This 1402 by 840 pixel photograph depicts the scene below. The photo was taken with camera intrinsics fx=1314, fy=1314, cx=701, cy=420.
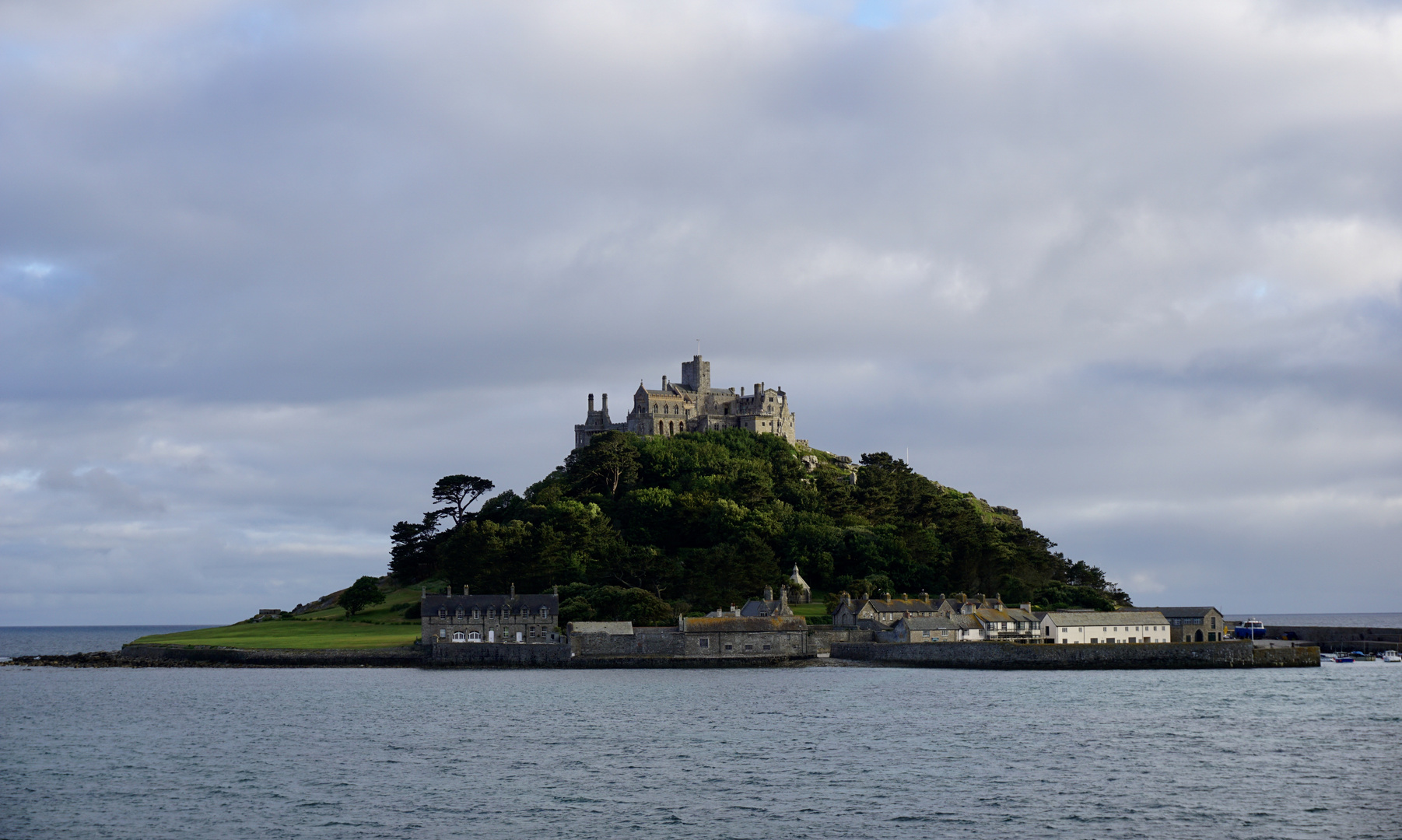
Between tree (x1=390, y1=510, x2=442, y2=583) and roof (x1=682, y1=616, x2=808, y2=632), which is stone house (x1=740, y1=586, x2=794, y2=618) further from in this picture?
tree (x1=390, y1=510, x2=442, y2=583)

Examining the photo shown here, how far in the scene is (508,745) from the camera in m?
43.0

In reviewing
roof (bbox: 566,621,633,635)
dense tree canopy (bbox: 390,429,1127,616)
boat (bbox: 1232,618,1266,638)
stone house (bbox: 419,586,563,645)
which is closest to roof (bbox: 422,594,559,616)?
stone house (bbox: 419,586,563,645)

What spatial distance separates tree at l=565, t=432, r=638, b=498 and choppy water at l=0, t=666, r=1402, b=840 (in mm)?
46890

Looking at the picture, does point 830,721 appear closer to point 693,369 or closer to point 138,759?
point 138,759

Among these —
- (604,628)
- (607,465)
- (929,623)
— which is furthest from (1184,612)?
(607,465)

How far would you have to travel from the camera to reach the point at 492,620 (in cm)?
8356

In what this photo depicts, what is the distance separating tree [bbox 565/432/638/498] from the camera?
112375 millimetres

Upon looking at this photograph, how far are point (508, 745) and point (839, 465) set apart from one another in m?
97.0

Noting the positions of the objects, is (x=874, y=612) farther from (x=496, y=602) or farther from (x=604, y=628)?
(x=496, y=602)

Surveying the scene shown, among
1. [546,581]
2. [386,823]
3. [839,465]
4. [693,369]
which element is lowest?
[386,823]

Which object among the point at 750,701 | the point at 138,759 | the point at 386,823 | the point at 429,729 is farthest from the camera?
A: the point at 750,701

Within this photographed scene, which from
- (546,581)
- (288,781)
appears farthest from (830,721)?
(546,581)

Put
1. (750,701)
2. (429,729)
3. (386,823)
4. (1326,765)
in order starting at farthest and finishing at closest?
(750,701), (429,729), (1326,765), (386,823)

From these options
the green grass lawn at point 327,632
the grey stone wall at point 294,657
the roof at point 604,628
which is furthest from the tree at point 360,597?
the roof at point 604,628
